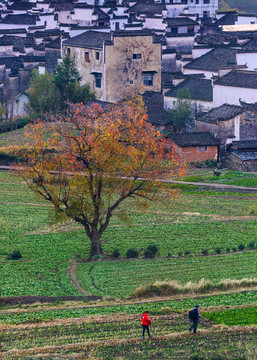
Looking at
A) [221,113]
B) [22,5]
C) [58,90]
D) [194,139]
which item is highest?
[22,5]

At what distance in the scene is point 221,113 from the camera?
167 ft

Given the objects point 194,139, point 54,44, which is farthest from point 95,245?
point 54,44

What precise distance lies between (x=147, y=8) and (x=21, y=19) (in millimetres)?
14963

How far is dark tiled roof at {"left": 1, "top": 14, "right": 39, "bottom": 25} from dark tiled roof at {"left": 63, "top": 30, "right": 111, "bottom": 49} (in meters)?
20.7

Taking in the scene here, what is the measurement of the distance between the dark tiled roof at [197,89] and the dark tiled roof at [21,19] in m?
31.2

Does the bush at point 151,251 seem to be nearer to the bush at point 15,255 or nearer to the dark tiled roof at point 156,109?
the bush at point 15,255

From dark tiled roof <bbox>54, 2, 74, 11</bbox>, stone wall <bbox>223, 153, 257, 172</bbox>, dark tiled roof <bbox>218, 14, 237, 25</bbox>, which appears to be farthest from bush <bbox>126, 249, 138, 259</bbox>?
dark tiled roof <bbox>218, 14, 237, 25</bbox>

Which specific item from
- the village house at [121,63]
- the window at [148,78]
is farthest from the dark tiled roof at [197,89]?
the window at [148,78]

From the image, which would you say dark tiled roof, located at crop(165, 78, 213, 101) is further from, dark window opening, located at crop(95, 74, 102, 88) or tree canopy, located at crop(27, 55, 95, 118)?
tree canopy, located at crop(27, 55, 95, 118)

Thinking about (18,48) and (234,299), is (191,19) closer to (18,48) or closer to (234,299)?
(18,48)

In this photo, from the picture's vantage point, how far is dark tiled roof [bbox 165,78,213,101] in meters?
55.9

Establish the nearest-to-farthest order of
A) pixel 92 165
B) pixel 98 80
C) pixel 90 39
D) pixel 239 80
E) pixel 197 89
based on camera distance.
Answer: pixel 92 165, pixel 239 80, pixel 197 89, pixel 98 80, pixel 90 39

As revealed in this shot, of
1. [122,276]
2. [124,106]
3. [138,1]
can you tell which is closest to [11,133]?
[124,106]

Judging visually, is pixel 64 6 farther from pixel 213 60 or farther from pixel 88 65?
pixel 213 60
